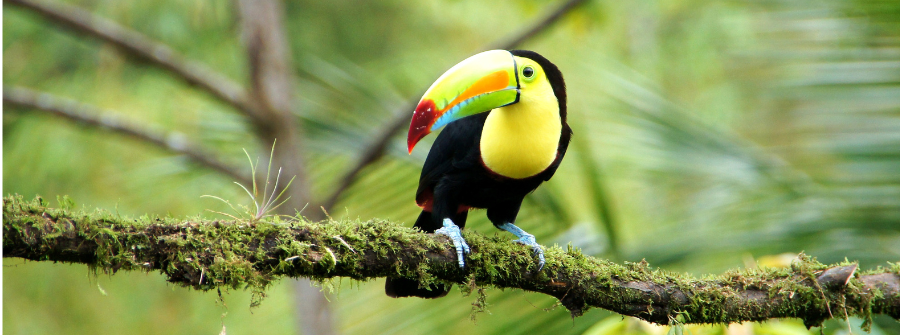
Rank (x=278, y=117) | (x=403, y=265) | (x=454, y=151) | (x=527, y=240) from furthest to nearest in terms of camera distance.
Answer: (x=278, y=117)
(x=454, y=151)
(x=527, y=240)
(x=403, y=265)

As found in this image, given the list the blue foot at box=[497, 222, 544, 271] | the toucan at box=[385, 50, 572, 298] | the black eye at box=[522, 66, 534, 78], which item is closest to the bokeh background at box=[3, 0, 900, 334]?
the blue foot at box=[497, 222, 544, 271]

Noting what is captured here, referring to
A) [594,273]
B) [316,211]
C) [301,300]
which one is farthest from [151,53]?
[594,273]

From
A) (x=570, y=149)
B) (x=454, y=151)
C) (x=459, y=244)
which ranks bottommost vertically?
(x=459, y=244)

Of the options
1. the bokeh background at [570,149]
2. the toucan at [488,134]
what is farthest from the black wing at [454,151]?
the bokeh background at [570,149]

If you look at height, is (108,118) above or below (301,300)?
above

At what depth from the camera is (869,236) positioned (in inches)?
137

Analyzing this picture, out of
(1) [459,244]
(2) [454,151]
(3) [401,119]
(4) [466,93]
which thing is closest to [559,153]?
(2) [454,151]

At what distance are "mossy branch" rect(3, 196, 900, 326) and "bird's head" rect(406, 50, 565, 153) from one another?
39 centimetres

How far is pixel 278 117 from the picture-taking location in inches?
175

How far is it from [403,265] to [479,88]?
0.67 m

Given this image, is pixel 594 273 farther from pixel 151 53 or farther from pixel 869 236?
pixel 151 53

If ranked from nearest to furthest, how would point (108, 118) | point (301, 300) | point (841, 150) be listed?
point (841, 150) → point (108, 118) → point (301, 300)

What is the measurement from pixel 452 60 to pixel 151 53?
3.31m

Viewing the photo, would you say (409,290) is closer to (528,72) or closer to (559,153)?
(559,153)
